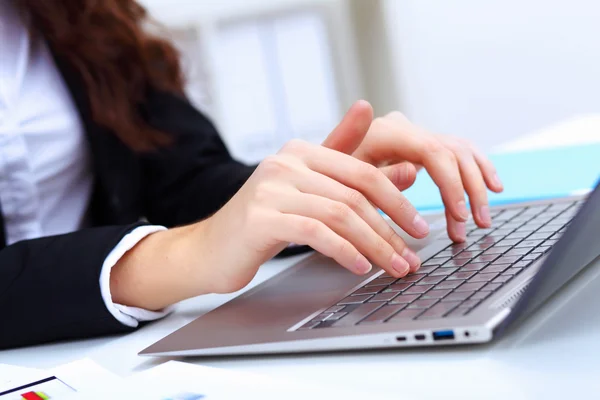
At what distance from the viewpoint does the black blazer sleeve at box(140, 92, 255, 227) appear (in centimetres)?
102

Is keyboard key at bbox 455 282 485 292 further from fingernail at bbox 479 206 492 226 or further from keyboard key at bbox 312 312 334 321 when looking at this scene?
fingernail at bbox 479 206 492 226

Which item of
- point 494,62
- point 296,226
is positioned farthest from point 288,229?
point 494,62

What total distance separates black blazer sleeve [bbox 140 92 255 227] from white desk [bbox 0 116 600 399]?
17.9 inches

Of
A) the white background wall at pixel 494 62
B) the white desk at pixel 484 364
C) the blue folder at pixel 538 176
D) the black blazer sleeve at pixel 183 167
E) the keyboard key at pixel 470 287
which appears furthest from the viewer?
the white background wall at pixel 494 62

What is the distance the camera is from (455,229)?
0.67m

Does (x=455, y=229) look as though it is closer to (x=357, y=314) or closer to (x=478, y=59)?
(x=357, y=314)

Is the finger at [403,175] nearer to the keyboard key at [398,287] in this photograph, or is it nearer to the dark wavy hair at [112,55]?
the keyboard key at [398,287]

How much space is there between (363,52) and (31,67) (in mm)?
1949

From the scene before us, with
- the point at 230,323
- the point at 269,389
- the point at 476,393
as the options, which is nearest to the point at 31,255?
the point at 230,323

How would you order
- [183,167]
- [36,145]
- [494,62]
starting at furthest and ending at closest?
[494,62], [183,167], [36,145]

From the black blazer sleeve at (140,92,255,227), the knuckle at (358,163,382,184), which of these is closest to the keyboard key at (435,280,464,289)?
the knuckle at (358,163,382,184)

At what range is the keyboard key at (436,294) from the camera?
1.62ft

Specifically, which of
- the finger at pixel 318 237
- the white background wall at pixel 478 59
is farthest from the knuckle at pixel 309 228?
the white background wall at pixel 478 59

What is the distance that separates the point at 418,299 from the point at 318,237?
95mm
